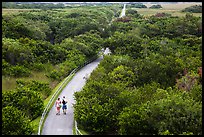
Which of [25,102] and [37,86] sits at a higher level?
[25,102]

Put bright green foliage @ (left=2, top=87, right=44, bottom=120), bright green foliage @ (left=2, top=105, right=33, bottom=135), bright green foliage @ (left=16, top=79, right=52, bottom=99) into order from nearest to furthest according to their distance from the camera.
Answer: bright green foliage @ (left=2, top=105, right=33, bottom=135), bright green foliage @ (left=2, top=87, right=44, bottom=120), bright green foliage @ (left=16, top=79, right=52, bottom=99)

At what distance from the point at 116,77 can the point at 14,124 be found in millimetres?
13793

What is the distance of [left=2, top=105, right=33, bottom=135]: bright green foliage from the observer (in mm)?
26172

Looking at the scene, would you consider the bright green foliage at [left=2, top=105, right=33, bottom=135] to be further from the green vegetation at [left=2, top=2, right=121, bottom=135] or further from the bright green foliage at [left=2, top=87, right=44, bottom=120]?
the bright green foliage at [left=2, top=87, right=44, bottom=120]

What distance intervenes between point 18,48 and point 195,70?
22.2 meters

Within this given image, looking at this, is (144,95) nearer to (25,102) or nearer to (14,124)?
(25,102)

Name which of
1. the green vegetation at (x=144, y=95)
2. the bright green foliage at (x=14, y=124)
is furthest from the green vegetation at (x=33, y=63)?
the green vegetation at (x=144, y=95)

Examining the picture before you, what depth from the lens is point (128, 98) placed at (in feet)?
96.9

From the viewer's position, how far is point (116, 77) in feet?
122

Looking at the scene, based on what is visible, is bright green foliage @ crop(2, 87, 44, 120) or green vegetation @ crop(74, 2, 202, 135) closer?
green vegetation @ crop(74, 2, 202, 135)

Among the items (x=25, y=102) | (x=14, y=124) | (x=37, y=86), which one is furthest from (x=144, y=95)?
(x=37, y=86)

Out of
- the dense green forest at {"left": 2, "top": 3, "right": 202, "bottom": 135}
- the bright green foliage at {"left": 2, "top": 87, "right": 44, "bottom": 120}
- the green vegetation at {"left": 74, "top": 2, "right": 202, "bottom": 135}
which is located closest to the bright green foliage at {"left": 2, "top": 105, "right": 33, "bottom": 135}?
the dense green forest at {"left": 2, "top": 3, "right": 202, "bottom": 135}

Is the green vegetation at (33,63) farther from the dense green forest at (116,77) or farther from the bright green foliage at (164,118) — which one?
the bright green foliage at (164,118)

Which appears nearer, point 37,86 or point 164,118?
point 164,118
